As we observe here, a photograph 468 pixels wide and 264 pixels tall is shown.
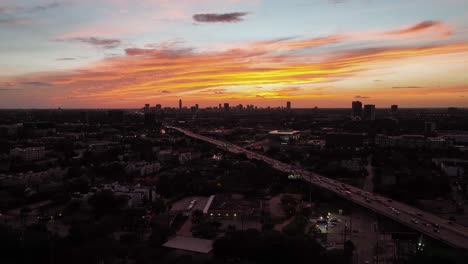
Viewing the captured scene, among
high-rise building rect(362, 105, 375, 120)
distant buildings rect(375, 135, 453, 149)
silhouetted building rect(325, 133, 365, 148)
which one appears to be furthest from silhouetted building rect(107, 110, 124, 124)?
distant buildings rect(375, 135, 453, 149)

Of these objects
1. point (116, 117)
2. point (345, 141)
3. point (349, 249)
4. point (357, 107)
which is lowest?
point (349, 249)

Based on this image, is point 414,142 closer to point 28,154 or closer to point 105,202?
point 105,202

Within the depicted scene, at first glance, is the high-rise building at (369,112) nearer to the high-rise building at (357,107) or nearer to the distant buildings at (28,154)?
the high-rise building at (357,107)

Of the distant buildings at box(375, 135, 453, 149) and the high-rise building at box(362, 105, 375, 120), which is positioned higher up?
the high-rise building at box(362, 105, 375, 120)

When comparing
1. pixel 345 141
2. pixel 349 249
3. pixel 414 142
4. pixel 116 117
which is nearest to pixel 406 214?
pixel 349 249

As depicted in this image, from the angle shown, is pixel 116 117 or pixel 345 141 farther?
pixel 116 117

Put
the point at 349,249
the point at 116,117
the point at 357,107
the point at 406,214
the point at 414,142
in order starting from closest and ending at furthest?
the point at 349,249, the point at 406,214, the point at 414,142, the point at 116,117, the point at 357,107

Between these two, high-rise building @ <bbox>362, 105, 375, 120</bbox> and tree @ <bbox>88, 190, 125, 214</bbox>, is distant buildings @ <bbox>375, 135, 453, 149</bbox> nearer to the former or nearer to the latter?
tree @ <bbox>88, 190, 125, 214</bbox>

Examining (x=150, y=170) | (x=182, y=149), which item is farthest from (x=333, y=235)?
(x=182, y=149)

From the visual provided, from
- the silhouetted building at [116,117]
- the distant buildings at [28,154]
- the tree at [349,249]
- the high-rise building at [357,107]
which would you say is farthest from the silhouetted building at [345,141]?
the high-rise building at [357,107]

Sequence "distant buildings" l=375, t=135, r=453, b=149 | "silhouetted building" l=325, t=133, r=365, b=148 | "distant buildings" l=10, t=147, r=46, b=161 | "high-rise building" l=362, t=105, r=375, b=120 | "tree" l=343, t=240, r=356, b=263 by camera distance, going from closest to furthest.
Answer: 1. "tree" l=343, t=240, r=356, b=263
2. "distant buildings" l=10, t=147, r=46, b=161
3. "distant buildings" l=375, t=135, r=453, b=149
4. "silhouetted building" l=325, t=133, r=365, b=148
5. "high-rise building" l=362, t=105, r=375, b=120

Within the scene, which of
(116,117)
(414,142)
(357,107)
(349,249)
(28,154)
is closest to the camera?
(349,249)

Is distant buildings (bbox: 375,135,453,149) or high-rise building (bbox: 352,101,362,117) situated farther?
high-rise building (bbox: 352,101,362,117)

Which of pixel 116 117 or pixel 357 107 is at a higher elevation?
pixel 357 107
